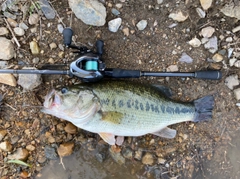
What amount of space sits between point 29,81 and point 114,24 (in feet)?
4.39

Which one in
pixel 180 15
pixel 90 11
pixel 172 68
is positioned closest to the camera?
pixel 90 11

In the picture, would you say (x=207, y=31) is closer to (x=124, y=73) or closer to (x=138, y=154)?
(x=124, y=73)

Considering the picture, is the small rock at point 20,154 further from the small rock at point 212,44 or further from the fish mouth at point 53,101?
the small rock at point 212,44

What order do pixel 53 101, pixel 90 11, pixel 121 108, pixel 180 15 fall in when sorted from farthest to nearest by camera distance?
pixel 180 15
pixel 90 11
pixel 121 108
pixel 53 101

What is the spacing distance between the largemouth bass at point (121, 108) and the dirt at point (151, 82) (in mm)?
296

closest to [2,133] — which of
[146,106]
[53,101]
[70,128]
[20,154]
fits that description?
[20,154]

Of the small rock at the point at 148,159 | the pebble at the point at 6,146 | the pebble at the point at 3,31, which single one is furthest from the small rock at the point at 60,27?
the small rock at the point at 148,159

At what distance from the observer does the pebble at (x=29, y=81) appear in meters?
3.71

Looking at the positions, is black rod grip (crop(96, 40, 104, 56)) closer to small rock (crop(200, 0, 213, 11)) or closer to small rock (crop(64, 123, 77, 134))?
small rock (crop(64, 123, 77, 134))

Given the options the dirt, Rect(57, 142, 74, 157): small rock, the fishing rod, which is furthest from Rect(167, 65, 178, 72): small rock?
Rect(57, 142, 74, 157): small rock

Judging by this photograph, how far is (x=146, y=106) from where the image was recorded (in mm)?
3537

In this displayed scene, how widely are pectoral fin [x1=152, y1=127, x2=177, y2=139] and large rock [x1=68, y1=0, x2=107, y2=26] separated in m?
1.61

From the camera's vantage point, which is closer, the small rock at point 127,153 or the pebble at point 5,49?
the pebble at point 5,49

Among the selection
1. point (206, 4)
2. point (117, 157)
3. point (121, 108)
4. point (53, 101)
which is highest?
point (206, 4)
